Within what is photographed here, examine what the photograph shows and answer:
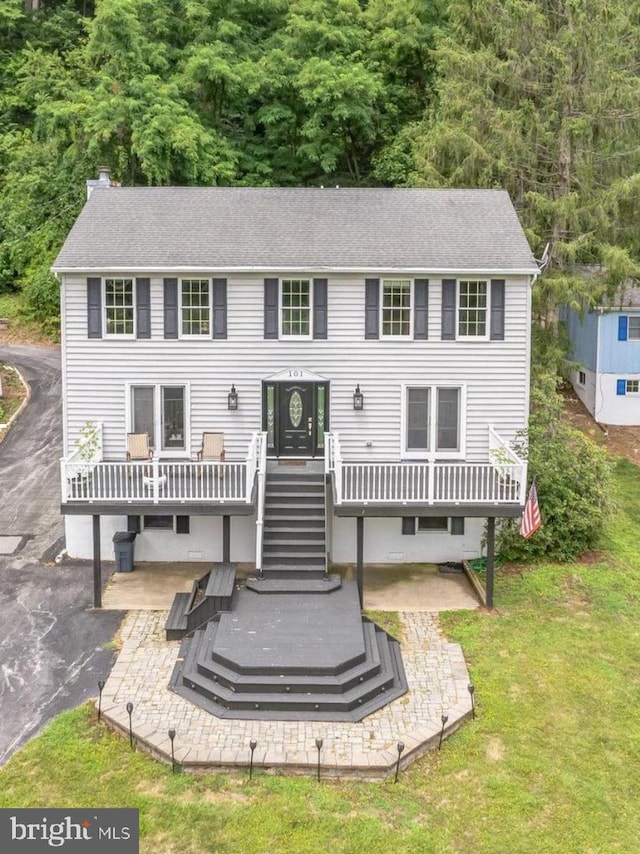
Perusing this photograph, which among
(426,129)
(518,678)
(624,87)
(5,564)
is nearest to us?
(518,678)

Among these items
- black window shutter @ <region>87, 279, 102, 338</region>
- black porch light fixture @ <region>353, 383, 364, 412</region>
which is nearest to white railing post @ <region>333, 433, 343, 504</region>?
black porch light fixture @ <region>353, 383, 364, 412</region>

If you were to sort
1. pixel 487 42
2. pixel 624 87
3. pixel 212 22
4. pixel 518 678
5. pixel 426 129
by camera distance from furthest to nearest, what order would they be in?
1. pixel 212 22
2. pixel 426 129
3. pixel 487 42
4. pixel 624 87
5. pixel 518 678

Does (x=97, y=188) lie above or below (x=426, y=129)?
below

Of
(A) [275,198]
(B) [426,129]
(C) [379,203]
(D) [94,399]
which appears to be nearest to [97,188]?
(A) [275,198]

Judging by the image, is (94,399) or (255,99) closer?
(94,399)

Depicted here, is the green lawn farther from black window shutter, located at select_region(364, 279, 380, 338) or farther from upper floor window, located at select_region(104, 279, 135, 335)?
upper floor window, located at select_region(104, 279, 135, 335)

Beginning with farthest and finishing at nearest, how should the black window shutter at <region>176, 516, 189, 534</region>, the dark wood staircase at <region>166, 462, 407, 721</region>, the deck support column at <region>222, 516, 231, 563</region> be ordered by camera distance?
the black window shutter at <region>176, 516, 189, 534</region>, the deck support column at <region>222, 516, 231, 563</region>, the dark wood staircase at <region>166, 462, 407, 721</region>

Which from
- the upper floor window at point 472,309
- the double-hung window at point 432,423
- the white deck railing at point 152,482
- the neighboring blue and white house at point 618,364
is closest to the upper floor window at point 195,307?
the white deck railing at point 152,482

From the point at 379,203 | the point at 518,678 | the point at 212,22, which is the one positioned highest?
the point at 212,22

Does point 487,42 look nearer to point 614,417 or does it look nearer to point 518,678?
point 614,417
